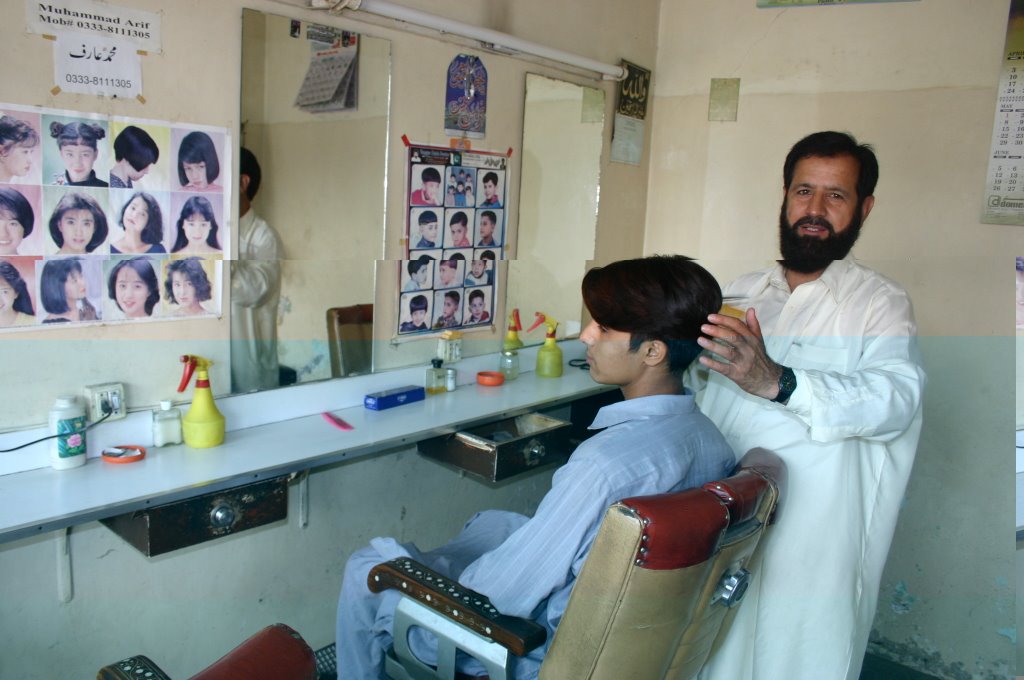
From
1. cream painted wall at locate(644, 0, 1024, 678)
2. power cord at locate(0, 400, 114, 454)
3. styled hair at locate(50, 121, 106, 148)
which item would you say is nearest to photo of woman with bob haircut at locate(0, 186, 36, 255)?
styled hair at locate(50, 121, 106, 148)

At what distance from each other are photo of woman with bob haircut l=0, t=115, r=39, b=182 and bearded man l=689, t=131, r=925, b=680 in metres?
1.64

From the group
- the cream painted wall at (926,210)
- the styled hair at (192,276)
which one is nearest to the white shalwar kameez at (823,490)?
the cream painted wall at (926,210)

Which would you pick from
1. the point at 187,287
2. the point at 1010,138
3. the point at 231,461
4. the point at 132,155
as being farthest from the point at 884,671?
the point at 132,155

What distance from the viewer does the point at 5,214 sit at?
1.68 m

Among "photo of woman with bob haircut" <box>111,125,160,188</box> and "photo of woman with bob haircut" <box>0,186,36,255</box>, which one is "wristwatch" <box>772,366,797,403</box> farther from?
"photo of woman with bob haircut" <box>0,186,36,255</box>

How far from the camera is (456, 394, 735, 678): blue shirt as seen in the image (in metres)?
1.48

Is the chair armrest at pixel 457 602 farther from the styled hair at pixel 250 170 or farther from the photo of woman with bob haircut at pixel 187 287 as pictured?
the styled hair at pixel 250 170

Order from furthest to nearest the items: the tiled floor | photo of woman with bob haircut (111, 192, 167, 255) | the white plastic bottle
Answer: the tiled floor < photo of woman with bob haircut (111, 192, 167, 255) < the white plastic bottle

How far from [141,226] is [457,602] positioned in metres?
1.16

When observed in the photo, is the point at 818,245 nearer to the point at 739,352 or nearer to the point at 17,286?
the point at 739,352

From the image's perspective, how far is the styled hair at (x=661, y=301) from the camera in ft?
5.39

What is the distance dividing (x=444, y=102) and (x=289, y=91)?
0.58 meters

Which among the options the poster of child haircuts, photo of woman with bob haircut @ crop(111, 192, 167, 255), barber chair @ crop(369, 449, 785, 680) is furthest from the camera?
the poster of child haircuts

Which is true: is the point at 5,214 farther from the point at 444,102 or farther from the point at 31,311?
the point at 444,102
